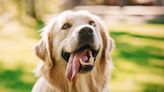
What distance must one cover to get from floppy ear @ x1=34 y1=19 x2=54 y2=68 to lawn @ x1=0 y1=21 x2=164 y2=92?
246mm

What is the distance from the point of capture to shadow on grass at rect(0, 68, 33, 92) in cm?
235

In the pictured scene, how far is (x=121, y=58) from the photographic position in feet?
7.99

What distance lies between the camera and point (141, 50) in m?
2.49

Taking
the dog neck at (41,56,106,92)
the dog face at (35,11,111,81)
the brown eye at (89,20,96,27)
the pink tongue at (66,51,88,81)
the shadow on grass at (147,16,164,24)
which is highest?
the shadow on grass at (147,16,164,24)

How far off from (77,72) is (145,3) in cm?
66

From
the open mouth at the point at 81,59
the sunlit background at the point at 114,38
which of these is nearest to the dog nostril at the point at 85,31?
the open mouth at the point at 81,59

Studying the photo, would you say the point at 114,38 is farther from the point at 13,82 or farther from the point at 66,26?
the point at 13,82

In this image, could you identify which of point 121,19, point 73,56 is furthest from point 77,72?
point 121,19

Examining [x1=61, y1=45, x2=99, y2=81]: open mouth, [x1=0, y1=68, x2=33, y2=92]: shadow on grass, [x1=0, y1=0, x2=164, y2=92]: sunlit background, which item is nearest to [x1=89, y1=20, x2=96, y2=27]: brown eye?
[x1=61, y1=45, x2=99, y2=81]: open mouth

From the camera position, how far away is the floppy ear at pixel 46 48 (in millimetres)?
2042

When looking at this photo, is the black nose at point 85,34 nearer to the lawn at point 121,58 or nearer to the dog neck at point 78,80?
the dog neck at point 78,80

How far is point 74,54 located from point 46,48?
0.13 meters

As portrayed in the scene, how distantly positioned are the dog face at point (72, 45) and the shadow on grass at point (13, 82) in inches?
13.1

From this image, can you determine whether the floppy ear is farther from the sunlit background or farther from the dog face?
the sunlit background
